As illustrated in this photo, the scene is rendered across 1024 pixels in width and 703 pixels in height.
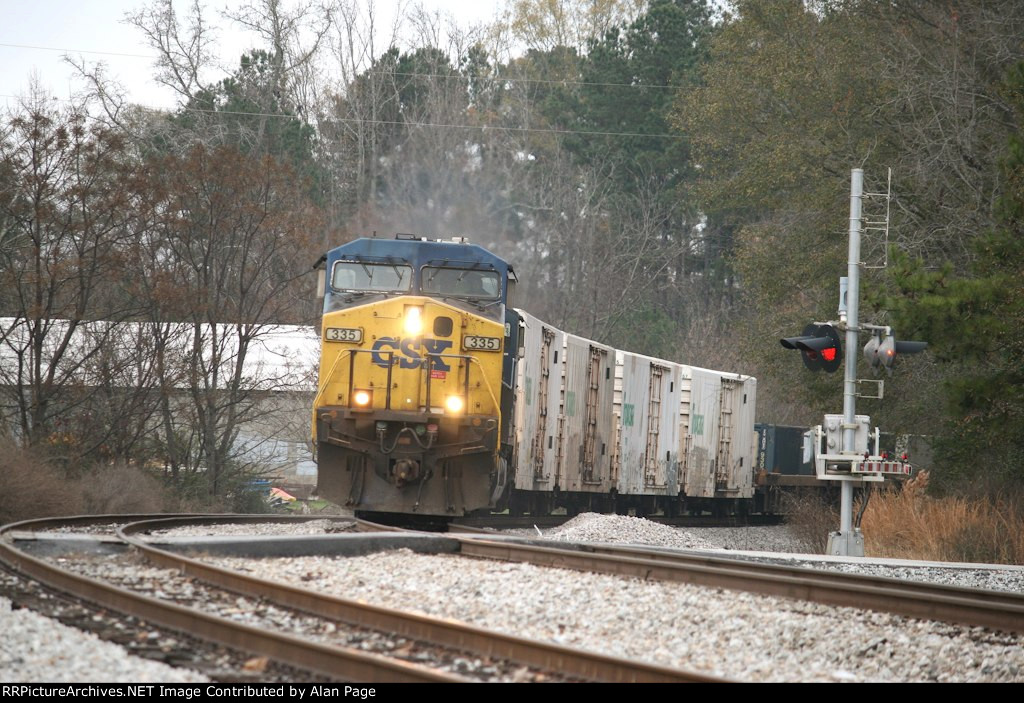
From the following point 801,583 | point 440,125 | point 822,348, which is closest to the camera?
point 801,583

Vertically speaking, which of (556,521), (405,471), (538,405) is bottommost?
(556,521)

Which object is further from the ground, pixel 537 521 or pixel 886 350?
pixel 886 350

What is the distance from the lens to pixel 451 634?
20.8 feet

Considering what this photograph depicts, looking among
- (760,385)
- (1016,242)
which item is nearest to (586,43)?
(760,385)

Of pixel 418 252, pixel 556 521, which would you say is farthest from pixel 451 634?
pixel 556 521

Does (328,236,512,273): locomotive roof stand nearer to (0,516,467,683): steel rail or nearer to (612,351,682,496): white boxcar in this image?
(0,516,467,683): steel rail

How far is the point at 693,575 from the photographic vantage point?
30.1ft

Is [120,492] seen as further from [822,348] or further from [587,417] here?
[822,348]

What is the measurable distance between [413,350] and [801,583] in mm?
6584

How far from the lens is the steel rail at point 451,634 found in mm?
5430

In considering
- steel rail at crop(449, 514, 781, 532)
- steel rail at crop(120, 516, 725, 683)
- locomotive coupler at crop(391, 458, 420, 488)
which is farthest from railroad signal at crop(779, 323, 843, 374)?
steel rail at crop(120, 516, 725, 683)

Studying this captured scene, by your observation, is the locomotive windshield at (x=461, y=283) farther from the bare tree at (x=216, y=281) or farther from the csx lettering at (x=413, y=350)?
the bare tree at (x=216, y=281)

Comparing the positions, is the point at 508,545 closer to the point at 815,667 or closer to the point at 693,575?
the point at 693,575

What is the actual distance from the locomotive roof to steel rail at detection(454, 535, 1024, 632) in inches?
169
